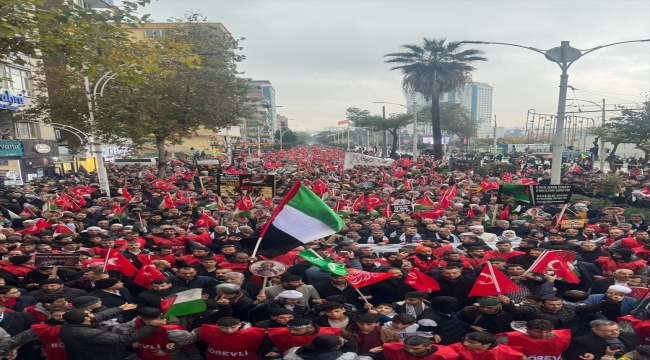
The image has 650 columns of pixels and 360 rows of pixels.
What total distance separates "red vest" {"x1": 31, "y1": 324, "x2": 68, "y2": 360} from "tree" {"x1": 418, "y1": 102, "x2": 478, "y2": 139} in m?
51.5

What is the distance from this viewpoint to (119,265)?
21.2 ft

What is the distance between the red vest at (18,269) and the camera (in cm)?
654

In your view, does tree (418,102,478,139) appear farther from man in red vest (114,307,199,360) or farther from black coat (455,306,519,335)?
man in red vest (114,307,199,360)

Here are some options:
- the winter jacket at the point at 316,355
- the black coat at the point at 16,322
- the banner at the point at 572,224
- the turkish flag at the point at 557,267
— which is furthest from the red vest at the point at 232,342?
the banner at the point at 572,224

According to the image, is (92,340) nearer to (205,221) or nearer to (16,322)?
(16,322)

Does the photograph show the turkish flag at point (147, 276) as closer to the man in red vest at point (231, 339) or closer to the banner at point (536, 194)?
the man in red vest at point (231, 339)

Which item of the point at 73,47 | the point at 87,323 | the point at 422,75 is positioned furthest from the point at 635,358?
the point at 422,75

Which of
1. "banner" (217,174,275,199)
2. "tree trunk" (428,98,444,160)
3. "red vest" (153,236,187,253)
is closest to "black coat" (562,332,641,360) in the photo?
"red vest" (153,236,187,253)

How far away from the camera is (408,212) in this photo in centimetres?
1275

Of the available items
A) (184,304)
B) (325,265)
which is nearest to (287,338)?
(184,304)

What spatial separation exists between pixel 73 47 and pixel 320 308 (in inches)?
240

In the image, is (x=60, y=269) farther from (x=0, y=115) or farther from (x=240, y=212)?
(x=0, y=115)

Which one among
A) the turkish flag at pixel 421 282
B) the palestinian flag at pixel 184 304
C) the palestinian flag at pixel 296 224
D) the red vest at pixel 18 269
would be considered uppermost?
the palestinian flag at pixel 296 224

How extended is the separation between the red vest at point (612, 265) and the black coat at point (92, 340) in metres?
6.38
